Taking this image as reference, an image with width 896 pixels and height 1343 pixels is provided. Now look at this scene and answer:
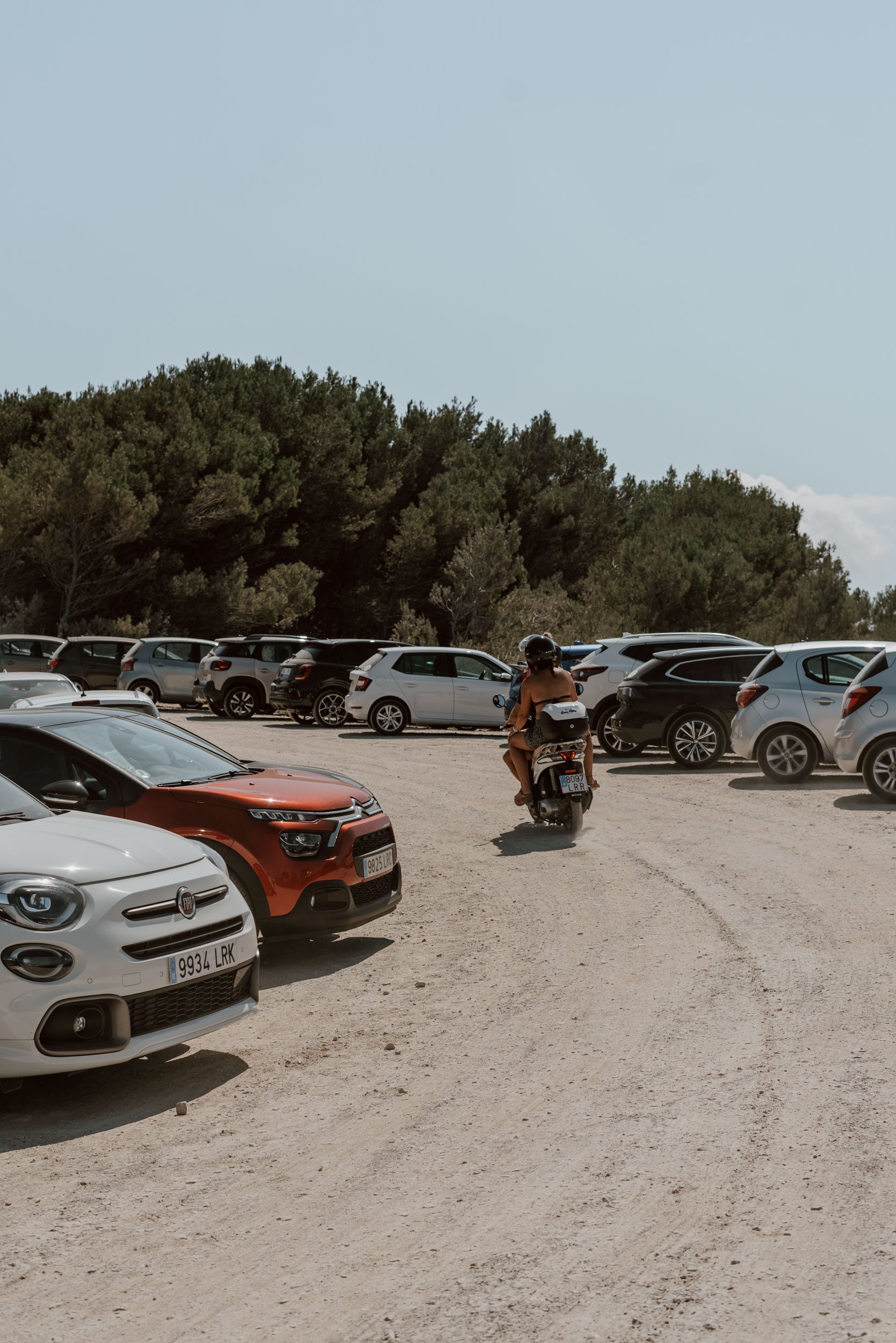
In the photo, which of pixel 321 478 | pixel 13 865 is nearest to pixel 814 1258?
pixel 13 865

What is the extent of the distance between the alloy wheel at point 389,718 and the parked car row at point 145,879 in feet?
54.6

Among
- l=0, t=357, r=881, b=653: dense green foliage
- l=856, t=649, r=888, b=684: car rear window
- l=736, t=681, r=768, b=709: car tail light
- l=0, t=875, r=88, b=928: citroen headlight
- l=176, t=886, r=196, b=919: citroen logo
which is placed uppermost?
l=0, t=357, r=881, b=653: dense green foliage

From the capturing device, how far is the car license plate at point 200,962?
5.62 m

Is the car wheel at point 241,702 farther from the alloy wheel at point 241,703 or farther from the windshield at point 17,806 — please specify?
the windshield at point 17,806

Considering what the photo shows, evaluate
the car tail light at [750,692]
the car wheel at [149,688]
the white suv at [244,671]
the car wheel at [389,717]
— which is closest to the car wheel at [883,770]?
the car tail light at [750,692]

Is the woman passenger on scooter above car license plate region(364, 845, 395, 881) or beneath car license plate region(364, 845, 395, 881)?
above

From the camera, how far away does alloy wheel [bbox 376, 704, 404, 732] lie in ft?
83.4

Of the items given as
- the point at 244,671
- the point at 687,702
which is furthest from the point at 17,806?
the point at 244,671

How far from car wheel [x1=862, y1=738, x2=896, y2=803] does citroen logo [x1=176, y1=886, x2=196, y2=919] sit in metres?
10.2

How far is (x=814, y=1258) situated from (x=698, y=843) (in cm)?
830

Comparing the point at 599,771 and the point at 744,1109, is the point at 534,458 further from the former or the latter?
the point at 744,1109

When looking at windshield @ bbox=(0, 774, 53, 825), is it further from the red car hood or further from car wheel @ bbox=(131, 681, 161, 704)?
car wheel @ bbox=(131, 681, 161, 704)

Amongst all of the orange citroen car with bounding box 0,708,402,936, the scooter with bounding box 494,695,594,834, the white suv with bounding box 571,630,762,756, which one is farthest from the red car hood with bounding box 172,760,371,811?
the white suv with bounding box 571,630,762,756

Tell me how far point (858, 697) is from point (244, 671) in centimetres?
1762
